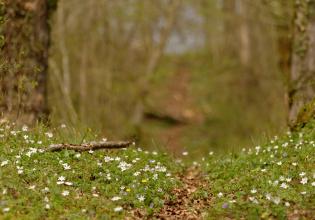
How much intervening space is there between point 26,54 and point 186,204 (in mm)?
5179

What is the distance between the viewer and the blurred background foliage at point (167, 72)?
18.9 m

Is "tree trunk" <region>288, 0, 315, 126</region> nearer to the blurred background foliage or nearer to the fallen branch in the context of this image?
the blurred background foliage

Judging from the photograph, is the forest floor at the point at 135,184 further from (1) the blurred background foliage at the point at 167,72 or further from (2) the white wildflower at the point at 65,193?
(1) the blurred background foliage at the point at 167,72

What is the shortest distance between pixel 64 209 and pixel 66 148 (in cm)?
177

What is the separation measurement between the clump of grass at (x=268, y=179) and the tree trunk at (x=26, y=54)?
153 inches

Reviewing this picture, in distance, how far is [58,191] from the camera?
6.49m

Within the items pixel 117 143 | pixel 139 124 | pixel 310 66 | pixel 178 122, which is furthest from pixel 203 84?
pixel 117 143

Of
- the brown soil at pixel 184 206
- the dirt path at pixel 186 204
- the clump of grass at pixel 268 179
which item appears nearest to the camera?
the clump of grass at pixel 268 179

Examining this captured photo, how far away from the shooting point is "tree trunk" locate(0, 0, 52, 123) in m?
10.2

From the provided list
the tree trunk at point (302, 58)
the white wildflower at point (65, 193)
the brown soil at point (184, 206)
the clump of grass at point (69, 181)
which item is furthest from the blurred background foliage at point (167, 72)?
the white wildflower at point (65, 193)

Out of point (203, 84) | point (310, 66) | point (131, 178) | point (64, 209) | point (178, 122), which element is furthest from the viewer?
point (203, 84)

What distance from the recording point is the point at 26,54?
10672mm

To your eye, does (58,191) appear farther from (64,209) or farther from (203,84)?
(203,84)

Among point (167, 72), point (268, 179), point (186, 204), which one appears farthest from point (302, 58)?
point (167, 72)
